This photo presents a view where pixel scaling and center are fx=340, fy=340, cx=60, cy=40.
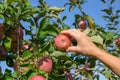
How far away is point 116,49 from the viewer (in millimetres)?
3279

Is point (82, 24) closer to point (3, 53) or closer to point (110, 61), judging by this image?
point (3, 53)

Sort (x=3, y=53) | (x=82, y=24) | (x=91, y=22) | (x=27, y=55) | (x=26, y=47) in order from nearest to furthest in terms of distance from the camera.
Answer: (x=27, y=55) → (x=3, y=53) → (x=26, y=47) → (x=91, y=22) → (x=82, y=24)

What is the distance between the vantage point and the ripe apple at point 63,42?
2.24 meters

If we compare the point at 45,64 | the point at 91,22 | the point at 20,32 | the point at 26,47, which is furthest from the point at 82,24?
the point at 45,64

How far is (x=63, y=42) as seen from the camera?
222 centimetres

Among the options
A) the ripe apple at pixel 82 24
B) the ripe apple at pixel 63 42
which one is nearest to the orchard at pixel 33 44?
the ripe apple at pixel 63 42

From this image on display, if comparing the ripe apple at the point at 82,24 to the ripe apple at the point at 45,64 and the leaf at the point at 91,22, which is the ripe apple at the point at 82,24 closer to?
the leaf at the point at 91,22

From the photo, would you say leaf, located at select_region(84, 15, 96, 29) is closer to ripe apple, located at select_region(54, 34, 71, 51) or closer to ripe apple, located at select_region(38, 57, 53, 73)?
ripe apple, located at select_region(54, 34, 71, 51)

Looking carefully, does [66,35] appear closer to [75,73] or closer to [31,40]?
[31,40]

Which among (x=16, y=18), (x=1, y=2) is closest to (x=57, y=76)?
(x=16, y=18)

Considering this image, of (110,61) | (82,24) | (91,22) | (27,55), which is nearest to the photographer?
(110,61)

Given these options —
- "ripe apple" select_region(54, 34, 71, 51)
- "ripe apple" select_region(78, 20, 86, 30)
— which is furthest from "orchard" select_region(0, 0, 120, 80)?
"ripe apple" select_region(78, 20, 86, 30)

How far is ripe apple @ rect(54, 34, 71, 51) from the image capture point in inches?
88.4

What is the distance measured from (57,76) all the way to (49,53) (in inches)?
6.6
